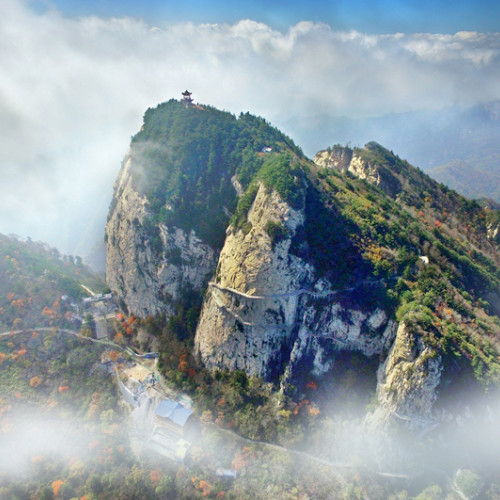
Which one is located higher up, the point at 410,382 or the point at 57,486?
the point at 410,382

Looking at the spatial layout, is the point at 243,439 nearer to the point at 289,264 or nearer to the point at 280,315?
the point at 280,315

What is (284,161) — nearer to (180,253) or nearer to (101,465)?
(180,253)

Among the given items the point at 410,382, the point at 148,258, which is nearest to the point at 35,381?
the point at 148,258

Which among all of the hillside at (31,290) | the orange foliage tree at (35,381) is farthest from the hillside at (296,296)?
the orange foliage tree at (35,381)

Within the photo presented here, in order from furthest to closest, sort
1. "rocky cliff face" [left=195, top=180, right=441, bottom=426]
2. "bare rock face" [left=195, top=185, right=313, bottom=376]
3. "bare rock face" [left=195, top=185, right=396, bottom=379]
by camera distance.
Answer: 1. "bare rock face" [left=195, top=185, right=313, bottom=376]
2. "bare rock face" [left=195, top=185, right=396, bottom=379]
3. "rocky cliff face" [left=195, top=180, right=441, bottom=426]

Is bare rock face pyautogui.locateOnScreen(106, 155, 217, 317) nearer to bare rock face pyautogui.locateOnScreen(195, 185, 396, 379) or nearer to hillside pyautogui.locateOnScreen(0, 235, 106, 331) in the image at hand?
bare rock face pyautogui.locateOnScreen(195, 185, 396, 379)

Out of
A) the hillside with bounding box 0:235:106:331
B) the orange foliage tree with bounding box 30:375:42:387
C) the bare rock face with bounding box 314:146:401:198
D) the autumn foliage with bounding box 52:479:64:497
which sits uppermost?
the bare rock face with bounding box 314:146:401:198

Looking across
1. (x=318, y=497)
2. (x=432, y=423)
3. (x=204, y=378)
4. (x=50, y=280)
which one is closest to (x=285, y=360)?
(x=204, y=378)

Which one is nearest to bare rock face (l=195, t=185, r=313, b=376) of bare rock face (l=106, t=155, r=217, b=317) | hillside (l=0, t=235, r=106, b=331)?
bare rock face (l=106, t=155, r=217, b=317)
